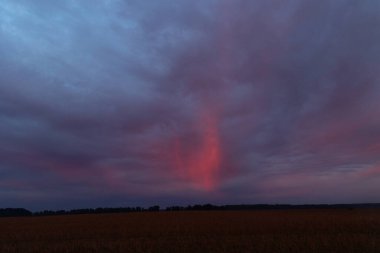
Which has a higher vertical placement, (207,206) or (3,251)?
(207,206)

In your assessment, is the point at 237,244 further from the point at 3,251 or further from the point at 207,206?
the point at 207,206

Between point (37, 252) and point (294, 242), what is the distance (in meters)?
15.5

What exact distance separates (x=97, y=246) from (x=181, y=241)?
5399mm

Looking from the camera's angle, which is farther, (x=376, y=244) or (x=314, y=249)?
(x=376, y=244)

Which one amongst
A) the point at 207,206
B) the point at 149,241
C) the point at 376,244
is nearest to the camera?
the point at 376,244

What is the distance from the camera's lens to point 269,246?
72.1ft

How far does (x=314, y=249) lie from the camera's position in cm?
2088

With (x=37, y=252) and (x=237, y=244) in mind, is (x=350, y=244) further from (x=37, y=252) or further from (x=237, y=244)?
(x=37, y=252)

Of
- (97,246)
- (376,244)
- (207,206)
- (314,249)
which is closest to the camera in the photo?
(314,249)

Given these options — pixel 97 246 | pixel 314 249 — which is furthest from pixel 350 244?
pixel 97 246

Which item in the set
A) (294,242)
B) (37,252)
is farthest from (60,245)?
(294,242)

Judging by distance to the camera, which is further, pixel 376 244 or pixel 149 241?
pixel 149 241

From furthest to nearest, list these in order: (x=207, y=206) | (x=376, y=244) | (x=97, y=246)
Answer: (x=207, y=206)
(x=97, y=246)
(x=376, y=244)

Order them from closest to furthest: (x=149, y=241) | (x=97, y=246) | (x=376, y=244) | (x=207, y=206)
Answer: (x=376, y=244), (x=97, y=246), (x=149, y=241), (x=207, y=206)
